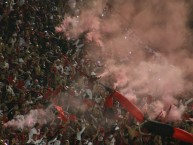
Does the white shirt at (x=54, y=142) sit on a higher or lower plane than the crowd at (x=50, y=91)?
lower

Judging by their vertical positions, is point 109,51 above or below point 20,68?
above

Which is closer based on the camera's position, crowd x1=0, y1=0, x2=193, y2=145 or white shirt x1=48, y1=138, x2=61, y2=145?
white shirt x1=48, y1=138, x2=61, y2=145

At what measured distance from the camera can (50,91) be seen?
9914mm

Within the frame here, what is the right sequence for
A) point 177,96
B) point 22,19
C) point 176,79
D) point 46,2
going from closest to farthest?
1. point 22,19
2. point 46,2
3. point 177,96
4. point 176,79

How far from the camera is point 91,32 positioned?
1432cm

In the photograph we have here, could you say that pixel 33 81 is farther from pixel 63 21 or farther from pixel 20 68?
pixel 63 21

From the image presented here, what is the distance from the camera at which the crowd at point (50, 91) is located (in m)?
8.78

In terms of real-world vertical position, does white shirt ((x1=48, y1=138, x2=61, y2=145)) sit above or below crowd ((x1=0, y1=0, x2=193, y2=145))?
below

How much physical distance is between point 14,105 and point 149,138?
3.55 metres

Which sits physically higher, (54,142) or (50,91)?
(50,91)

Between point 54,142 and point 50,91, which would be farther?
point 50,91

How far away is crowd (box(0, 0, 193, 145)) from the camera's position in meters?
8.78

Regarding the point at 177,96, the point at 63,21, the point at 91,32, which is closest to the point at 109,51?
the point at 91,32

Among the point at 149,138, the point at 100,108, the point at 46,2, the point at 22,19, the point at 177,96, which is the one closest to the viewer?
the point at 149,138
